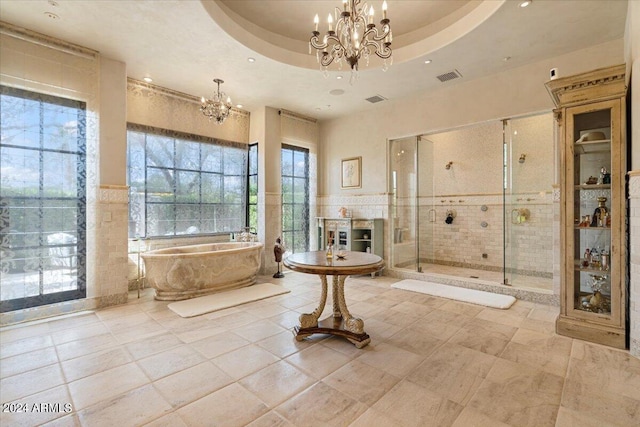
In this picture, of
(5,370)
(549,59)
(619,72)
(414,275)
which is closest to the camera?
(5,370)

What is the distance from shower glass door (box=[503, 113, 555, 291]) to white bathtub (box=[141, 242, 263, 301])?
4079 mm

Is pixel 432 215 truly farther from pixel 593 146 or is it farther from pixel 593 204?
pixel 593 146

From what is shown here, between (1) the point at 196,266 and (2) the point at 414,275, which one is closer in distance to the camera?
(1) the point at 196,266

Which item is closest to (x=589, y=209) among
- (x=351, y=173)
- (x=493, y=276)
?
(x=493, y=276)

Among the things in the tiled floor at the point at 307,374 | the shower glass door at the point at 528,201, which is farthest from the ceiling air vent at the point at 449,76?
the tiled floor at the point at 307,374

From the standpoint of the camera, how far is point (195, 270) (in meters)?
4.11

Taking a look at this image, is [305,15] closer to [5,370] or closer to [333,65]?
[333,65]

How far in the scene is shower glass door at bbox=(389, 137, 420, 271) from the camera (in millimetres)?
5598

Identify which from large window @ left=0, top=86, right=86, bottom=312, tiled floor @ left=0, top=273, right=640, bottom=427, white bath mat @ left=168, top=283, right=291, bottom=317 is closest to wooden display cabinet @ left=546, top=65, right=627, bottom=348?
tiled floor @ left=0, top=273, right=640, bottom=427

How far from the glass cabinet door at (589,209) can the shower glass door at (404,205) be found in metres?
2.74

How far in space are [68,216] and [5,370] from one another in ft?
6.19

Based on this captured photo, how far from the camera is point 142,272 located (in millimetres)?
4520

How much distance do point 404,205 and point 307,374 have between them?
4135 millimetres

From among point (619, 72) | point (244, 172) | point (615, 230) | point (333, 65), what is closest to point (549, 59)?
point (619, 72)
